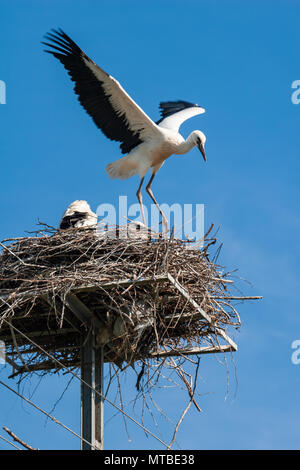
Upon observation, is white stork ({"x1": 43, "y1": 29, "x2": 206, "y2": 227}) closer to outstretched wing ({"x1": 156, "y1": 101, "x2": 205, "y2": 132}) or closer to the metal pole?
outstretched wing ({"x1": 156, "y1": 101, "x2": 205, "y2": 132})

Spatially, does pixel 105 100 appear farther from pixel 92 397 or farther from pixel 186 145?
pixel 92 397

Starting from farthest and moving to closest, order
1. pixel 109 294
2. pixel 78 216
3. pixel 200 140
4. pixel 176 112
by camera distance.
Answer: pixel 176 112 < pixel 200 140 < pixel 78 216 < pixel 109 294

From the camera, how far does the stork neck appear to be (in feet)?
41.4

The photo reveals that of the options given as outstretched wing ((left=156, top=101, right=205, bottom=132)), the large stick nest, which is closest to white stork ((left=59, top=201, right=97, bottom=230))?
the large stick nest

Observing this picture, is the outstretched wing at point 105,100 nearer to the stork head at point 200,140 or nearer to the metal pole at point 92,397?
the stork head at point 200,140

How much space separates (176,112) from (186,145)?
1.92 meters

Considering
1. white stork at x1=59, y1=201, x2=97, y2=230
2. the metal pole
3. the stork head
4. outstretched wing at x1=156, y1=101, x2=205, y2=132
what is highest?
outstretched wing at x1=156, y1=101, x2=205, y2=132

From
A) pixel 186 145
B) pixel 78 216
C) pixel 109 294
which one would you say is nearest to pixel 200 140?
pixel 186 145

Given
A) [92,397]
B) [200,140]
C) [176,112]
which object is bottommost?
[92,397]

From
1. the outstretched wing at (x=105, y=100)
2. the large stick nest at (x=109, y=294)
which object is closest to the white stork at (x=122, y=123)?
the outstretched wing at (x=105, y=100)

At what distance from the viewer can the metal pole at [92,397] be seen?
994 cm

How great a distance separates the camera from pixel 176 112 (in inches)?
571

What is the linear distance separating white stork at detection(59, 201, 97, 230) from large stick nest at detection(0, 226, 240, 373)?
81 cm
